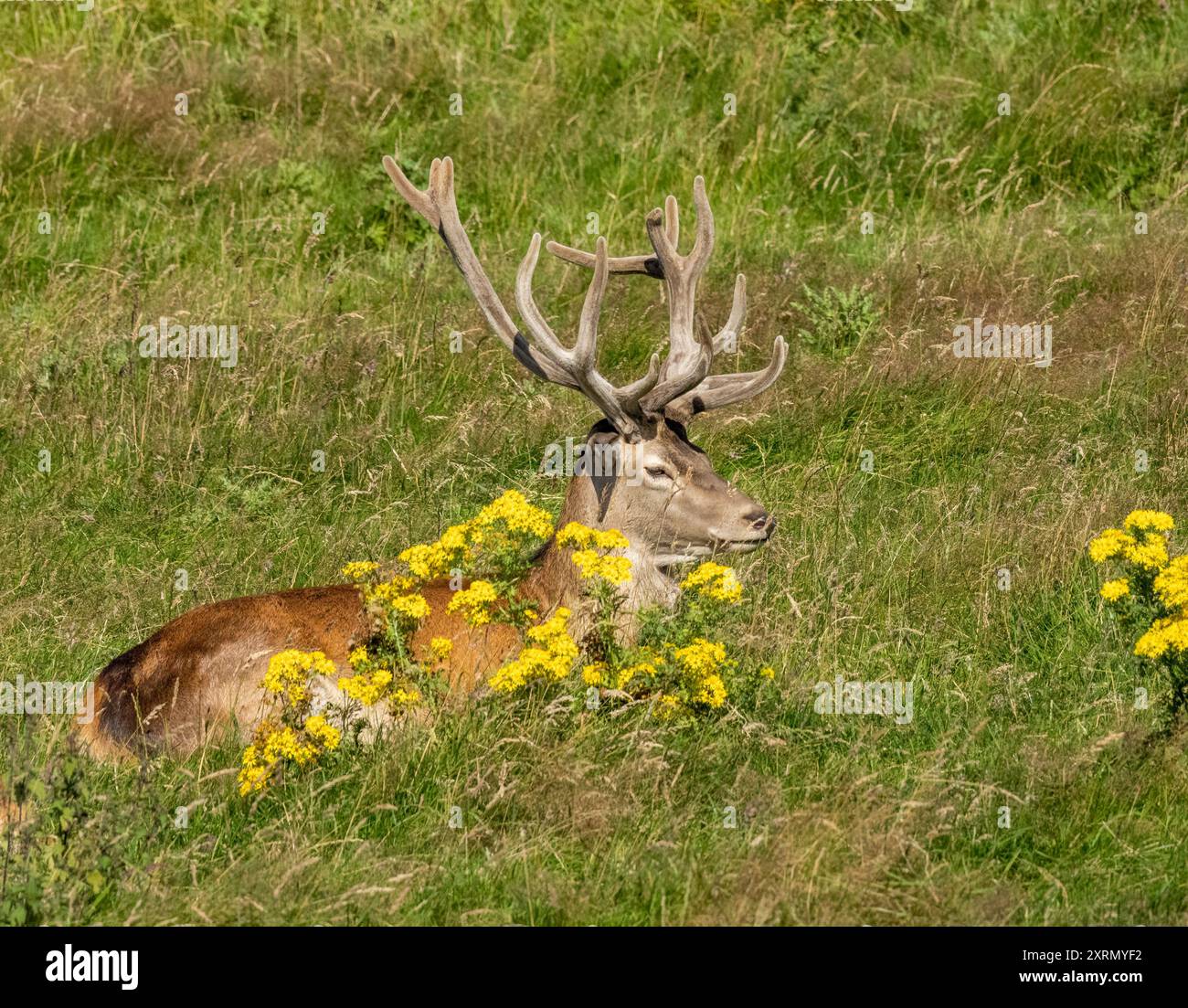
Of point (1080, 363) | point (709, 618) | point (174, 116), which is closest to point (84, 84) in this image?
point (174, 116)

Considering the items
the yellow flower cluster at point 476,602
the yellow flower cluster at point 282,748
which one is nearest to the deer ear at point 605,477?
the yellow flower cluster at point 476,602

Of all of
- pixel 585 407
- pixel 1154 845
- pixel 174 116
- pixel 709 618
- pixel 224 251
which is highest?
pixel 174 116

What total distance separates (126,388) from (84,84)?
9.79 feet

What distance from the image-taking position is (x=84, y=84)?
36.1ft

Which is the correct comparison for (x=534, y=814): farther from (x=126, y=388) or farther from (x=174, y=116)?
(x=174, y=116)

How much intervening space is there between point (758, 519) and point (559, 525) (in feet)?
2.55

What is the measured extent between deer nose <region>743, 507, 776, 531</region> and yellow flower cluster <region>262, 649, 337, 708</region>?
66.1 inches

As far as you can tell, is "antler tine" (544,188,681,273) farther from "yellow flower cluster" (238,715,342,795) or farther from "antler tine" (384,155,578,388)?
"yellow flower cluster" (238,715,342,795)

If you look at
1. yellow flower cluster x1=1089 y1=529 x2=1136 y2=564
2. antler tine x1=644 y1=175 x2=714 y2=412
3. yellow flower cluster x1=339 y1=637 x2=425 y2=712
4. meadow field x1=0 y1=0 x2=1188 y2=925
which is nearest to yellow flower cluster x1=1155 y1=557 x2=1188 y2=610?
yellow flower cluster x1=1089 y1=529 x2=1136 y2=564

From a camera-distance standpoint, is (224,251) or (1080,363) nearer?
(1080,363)

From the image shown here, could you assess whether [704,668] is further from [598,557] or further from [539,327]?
[539,327]

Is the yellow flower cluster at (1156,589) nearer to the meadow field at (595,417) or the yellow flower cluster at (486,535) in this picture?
the meadow field at (595,417)

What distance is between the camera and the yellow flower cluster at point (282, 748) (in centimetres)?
562

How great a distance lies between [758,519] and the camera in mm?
6871
